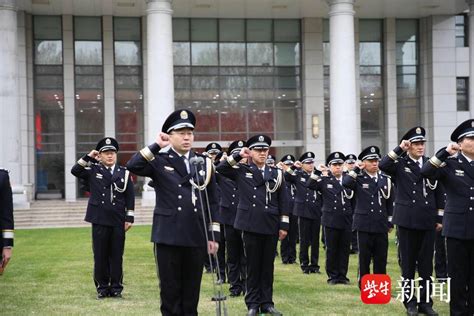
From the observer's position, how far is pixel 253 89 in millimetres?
36906

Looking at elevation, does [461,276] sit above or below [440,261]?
above

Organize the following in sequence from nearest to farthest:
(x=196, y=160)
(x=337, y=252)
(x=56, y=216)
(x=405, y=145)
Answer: (x=196, y=160)
(x=405, y=145)
(x=337, y=252)
(x=56, y=216)

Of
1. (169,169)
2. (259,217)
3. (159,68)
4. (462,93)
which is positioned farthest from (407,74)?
(169,169)

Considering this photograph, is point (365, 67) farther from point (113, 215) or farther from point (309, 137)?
point (113, 215)

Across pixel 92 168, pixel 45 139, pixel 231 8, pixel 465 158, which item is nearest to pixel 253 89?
pixel 231 8

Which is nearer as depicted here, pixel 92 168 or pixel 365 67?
pixel 92 168

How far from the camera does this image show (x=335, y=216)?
13.5 metres

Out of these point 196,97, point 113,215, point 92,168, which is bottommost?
point 113,215

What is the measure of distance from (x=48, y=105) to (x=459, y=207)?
29.2m

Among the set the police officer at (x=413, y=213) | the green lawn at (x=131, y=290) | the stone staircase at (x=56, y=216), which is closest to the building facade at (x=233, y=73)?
the stone staircase at (x=56, y=216)

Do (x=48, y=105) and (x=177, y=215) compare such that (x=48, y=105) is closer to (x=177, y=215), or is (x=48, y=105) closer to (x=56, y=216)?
(x=56, y=216)

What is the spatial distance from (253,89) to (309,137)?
145 inches

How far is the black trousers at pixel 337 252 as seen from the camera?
1304cm
